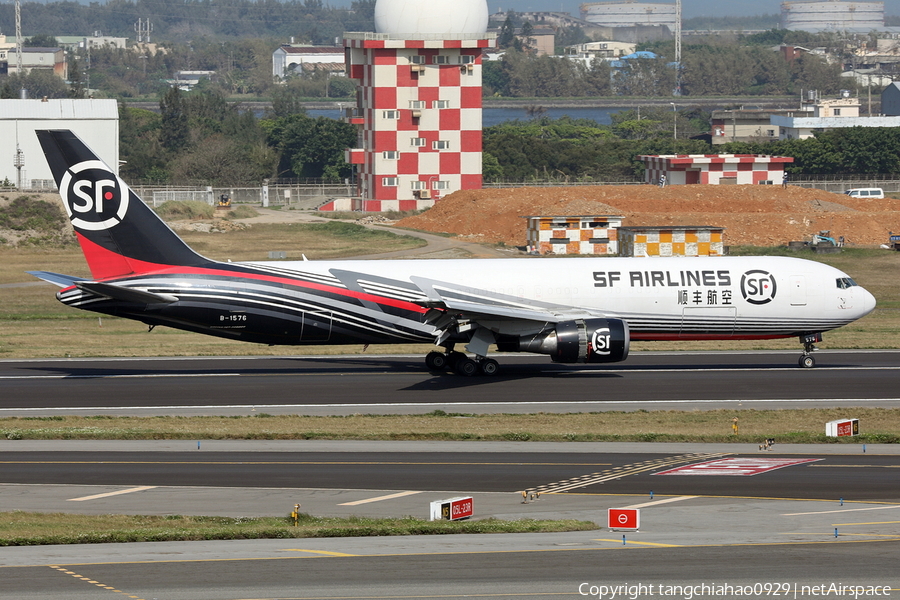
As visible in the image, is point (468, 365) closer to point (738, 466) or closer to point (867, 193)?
point (738, 466)

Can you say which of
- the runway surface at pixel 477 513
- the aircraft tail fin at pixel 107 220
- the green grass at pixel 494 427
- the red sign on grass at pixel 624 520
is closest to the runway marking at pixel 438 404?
the green grass at pixel 494 427

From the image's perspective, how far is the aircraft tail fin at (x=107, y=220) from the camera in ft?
130

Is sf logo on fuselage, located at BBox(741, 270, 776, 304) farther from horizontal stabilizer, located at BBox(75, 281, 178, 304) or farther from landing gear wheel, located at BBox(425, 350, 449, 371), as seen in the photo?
horizontal stabilizer, located at BBox(75, 281, 178, 304)

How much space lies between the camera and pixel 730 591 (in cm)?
1678

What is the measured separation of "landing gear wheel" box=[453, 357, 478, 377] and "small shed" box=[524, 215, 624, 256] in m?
45.0

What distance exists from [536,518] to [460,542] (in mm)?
2544

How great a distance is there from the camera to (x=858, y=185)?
154750mm

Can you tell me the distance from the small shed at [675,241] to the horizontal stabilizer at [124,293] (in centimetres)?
4564

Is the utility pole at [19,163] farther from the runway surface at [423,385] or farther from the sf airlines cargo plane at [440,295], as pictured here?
the sf airlines cargo plane at [440,295]

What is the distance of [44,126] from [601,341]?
340 feet

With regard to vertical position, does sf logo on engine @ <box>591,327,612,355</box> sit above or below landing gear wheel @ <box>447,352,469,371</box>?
above

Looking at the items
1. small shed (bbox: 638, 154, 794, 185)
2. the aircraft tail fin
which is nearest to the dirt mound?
small shed (bbox: 638, 154, 794, 185)

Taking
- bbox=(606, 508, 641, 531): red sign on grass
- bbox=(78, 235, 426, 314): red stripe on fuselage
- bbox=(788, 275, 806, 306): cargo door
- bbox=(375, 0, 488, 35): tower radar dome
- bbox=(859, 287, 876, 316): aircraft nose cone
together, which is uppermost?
bbox=(375, 0, 488, 35): tower radar dome

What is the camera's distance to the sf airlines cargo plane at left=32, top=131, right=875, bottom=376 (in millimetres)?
39688
